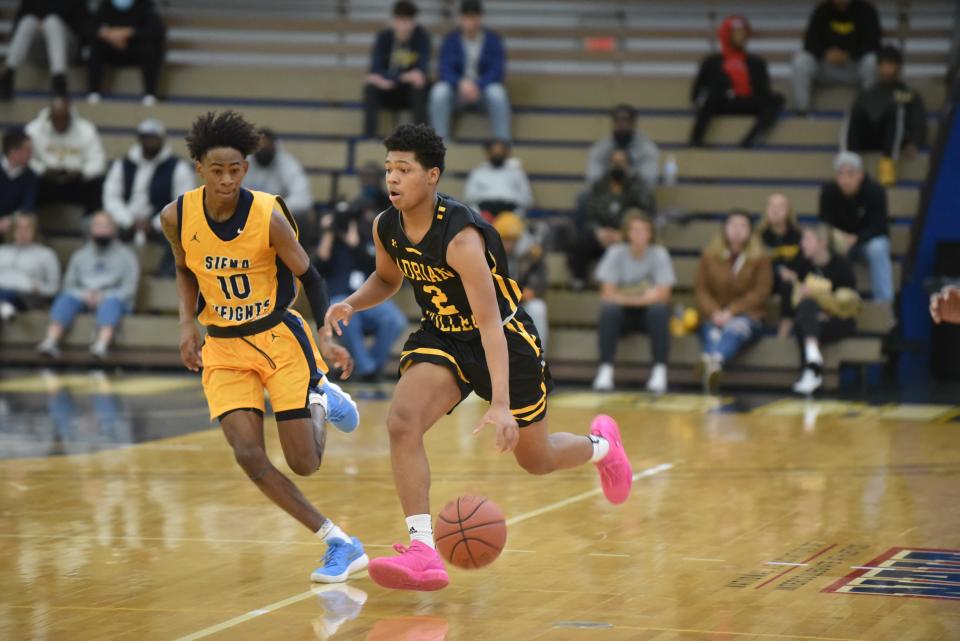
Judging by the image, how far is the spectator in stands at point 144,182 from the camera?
1477cm

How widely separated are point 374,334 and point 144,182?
10.00ft

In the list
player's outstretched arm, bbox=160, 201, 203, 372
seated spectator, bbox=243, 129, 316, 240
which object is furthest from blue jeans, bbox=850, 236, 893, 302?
player's outstretched arm, bbox=160, 201, 203, 372

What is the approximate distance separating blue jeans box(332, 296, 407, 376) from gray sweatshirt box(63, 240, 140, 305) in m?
2.49

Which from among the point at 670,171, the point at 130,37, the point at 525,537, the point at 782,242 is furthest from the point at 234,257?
the point at 130,37

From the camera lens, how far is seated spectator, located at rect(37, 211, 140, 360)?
14.2m

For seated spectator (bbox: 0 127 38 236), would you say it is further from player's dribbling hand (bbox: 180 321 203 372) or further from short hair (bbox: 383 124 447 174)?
short hair (bbox: 383 124 447 174)

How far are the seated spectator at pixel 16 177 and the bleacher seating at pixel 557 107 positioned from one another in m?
0.67

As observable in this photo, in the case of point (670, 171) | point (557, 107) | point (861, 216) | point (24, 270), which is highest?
point (557, 107)

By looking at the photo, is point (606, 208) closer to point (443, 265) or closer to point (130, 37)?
point (130, 37)

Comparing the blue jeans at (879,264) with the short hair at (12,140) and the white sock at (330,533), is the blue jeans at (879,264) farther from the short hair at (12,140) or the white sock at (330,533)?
the white sock at (330,533)

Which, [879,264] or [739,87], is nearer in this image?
[879,264]

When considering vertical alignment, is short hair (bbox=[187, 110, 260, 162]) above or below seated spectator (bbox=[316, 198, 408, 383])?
above

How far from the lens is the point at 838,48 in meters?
15.8

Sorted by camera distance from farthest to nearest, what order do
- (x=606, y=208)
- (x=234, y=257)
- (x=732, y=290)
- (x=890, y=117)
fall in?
(x=890, y=117) → (x=606, y=208) → (x=732, y=290) → (x=234, y=257)
